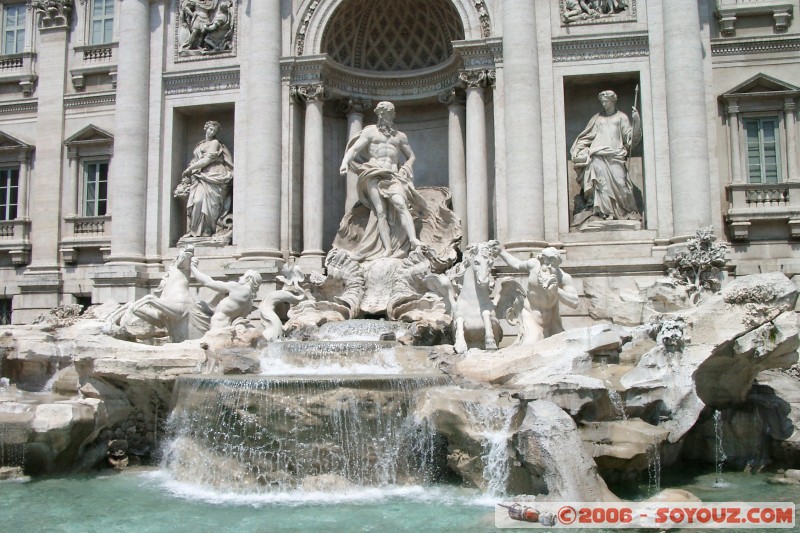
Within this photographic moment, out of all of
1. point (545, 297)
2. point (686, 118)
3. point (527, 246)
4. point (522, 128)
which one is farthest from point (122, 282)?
point (686, 118)

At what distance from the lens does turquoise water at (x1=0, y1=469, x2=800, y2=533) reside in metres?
8.54

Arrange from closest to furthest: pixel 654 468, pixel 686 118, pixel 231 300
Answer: pixel 654 468 → pixel 231 300 → pixel 686 118

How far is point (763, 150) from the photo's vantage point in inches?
Answer: 669

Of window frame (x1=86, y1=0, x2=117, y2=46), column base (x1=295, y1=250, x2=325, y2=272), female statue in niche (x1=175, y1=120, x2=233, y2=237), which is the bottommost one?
column base (x1=295, y1=250, x2=325, y2=272)

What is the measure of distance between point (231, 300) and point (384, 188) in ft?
15.0

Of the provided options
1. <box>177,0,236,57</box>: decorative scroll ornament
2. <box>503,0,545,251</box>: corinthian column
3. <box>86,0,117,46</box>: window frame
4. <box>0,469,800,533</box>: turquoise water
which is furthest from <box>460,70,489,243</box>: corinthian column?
<box>86,0,117,46</box>: window frame

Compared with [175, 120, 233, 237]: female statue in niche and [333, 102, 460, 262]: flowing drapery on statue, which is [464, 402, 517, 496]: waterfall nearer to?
[333, 102, 460, 262]: flowing drapery on statue

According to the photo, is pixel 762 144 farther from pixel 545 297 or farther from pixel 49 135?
pixel 49 135

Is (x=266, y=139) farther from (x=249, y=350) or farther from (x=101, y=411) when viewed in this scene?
(x=101, y=411)

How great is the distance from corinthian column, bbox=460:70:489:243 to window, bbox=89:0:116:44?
32.9 ft

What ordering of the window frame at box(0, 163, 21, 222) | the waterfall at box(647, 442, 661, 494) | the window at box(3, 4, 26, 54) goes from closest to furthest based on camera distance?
the waterfall at box(647, 442, 661, 494) < the window frame at box(0, 163, 21, 222) < the window at box(3, 4, 26, 54)

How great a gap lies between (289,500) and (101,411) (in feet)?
12.7

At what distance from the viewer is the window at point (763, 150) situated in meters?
17.0

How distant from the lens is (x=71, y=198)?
794 inches
